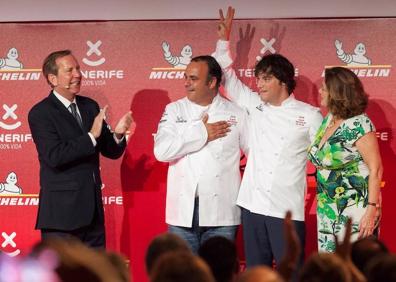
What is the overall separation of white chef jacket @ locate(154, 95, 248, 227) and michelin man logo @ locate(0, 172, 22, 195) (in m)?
1.29

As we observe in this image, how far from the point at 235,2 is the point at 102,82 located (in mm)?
1123

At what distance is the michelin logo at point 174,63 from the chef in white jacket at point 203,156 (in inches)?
23.5

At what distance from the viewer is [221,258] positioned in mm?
3262

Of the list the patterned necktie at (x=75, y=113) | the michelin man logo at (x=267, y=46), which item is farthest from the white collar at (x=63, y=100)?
the michelin man logo at (x=267, y=46)

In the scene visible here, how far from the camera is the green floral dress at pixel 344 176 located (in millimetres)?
4988

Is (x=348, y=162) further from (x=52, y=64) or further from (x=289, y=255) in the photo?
(x=289, y=255)

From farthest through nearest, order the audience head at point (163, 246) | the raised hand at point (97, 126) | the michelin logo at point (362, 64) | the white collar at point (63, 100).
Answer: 1. the michelin logo at point (362, 64)
2. the white collar at point (63, 100)
3. the raised hand at point (97, 126)
4. the audience head at point (163, 246)

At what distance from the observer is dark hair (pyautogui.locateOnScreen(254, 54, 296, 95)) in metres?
5.44

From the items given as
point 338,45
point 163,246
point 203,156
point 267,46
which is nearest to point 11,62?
point 203,156

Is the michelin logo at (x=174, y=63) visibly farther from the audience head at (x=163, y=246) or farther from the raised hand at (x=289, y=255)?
the raised hand at (x=289, y=255)

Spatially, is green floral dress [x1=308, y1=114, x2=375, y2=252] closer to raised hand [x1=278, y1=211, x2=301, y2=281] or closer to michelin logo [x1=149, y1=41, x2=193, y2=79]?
michelin logo [x1=149, y1=41, x2=193, y2=79]

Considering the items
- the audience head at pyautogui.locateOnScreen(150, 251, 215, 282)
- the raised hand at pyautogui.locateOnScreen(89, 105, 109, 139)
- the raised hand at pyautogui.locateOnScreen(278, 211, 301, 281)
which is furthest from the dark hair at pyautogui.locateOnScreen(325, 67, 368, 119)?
the audience head at pyautogui.locateOnScreen(150, 251, 215, 282)

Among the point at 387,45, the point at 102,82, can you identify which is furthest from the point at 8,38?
the point at 387,45

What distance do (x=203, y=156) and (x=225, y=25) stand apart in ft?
3.11
